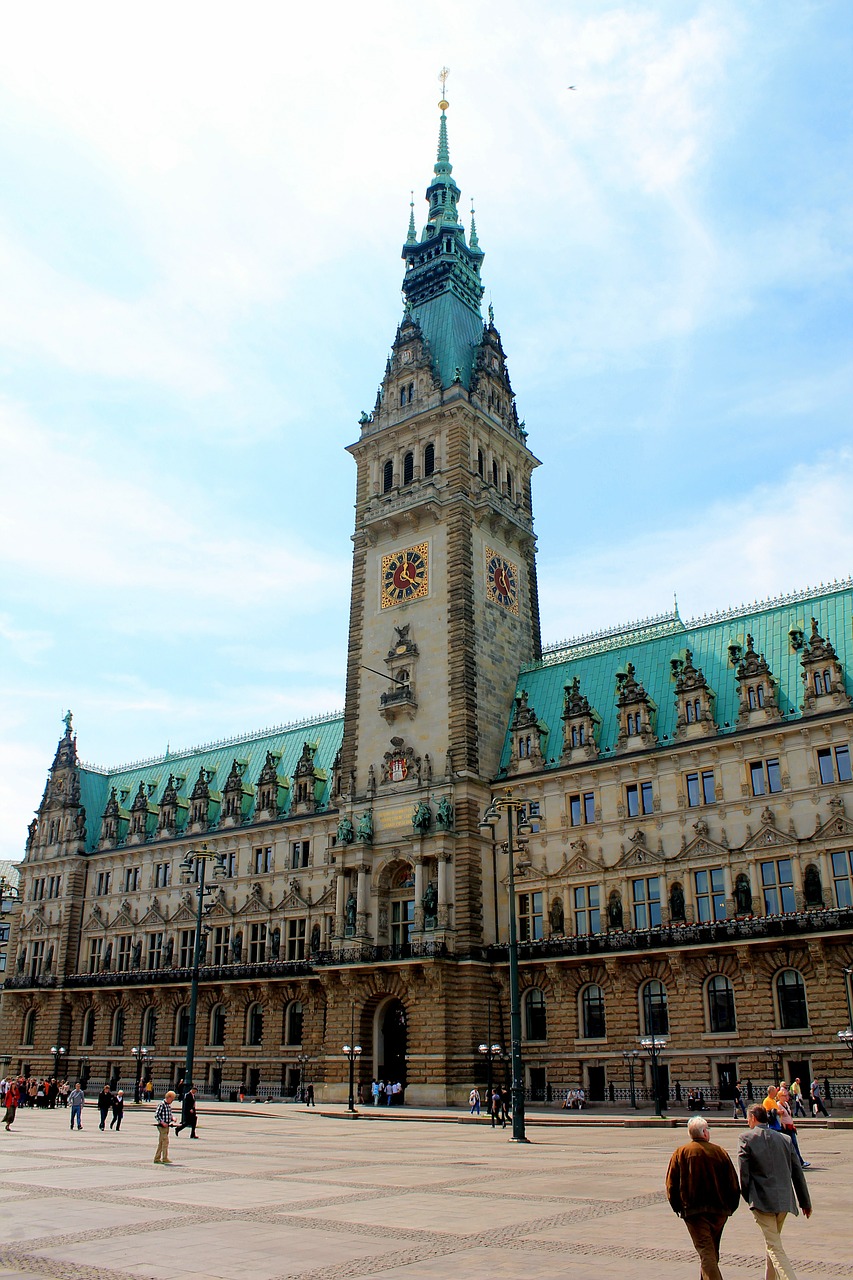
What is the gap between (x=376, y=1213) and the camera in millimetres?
17656

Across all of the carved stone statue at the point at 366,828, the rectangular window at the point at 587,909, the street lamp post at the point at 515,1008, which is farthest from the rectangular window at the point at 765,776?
the carved stone statue at the point at 366,828

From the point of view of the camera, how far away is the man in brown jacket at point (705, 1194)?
10312 mm

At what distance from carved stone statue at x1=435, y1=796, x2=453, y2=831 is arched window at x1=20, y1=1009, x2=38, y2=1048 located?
43973mm

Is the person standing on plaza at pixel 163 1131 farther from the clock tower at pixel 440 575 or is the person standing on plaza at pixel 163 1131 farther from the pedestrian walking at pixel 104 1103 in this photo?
the clock tower at pixel 440 575

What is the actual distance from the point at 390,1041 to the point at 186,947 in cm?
2301

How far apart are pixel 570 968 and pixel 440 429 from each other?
33.7 meters

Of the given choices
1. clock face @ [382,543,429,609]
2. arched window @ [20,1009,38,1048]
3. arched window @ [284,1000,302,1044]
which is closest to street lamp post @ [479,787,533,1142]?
clock face @ [382,543,429,609]

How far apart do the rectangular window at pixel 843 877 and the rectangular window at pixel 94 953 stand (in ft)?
188

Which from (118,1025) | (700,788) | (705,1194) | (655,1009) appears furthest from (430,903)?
(705,1194)

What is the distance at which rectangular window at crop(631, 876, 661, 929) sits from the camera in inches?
2094

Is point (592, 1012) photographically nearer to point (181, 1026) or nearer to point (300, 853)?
point (300, 853)

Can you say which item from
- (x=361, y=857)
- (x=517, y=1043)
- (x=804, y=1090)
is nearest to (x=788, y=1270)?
(x=517, y=1043)

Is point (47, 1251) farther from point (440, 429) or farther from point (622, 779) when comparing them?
point (440, 429)

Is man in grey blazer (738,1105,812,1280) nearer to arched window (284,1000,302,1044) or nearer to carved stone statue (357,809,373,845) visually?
carved stone statue (357,809,373,845)
